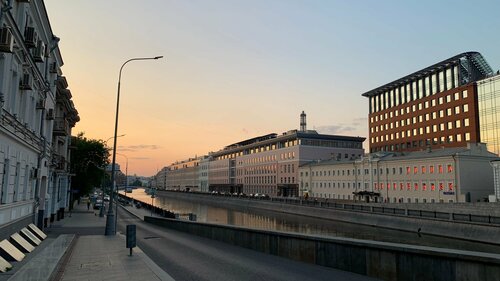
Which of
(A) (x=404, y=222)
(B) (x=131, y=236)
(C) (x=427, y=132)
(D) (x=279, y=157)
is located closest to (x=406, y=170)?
(A) (x=404, y=222)

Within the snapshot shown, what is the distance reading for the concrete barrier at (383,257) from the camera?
8914 mm

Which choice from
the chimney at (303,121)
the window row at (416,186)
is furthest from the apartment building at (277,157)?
the window row at (416,186)

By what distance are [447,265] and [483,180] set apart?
188ft

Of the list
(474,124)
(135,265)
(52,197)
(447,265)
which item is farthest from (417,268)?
(474,124)

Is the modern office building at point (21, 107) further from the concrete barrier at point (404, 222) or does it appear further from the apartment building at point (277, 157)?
the apartment building at point (277, 157)

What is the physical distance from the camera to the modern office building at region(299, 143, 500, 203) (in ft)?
187

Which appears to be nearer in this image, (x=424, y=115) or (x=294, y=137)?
(x=424, y=115)

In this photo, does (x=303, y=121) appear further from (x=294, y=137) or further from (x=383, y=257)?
(x=383, y=257)

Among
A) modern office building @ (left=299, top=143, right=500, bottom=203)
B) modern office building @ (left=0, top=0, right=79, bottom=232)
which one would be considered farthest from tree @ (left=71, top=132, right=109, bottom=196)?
modern office building @ (left=299, top=143, right=500, bottom=203)

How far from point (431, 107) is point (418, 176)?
134 ft

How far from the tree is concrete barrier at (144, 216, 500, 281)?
192 ft

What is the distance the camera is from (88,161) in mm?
69875

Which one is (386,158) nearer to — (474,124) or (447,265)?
(474,124)

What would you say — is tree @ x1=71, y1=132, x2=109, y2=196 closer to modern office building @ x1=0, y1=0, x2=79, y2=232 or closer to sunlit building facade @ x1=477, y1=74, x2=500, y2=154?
modern office building @ x1=0, y1=0, x2=79, y2=232
